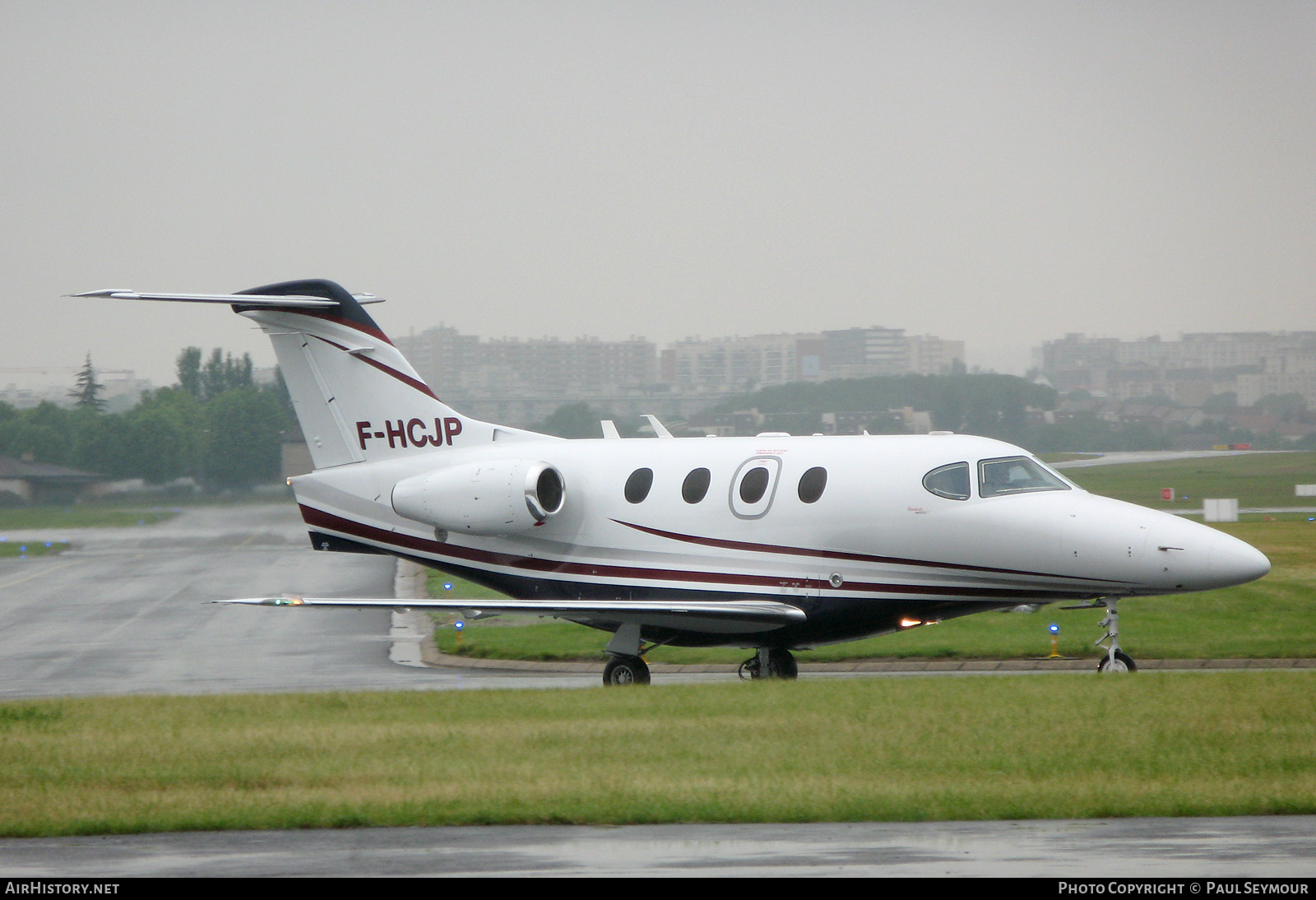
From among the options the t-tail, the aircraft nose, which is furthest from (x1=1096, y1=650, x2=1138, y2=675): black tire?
the t-tail

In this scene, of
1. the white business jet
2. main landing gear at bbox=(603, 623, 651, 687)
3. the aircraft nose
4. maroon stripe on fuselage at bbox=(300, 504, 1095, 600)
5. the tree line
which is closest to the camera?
the aircraft nose

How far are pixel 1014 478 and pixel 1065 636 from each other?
27.2ft

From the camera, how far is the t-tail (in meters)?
20.3

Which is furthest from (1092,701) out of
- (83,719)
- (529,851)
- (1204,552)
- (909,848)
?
(83,719)

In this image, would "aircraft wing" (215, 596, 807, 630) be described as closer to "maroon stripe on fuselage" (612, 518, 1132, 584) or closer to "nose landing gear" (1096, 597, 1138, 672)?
"maroon stripe on fuselage" (612, 518, 1132, 584)

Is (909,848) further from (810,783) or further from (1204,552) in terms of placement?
(1204,552)

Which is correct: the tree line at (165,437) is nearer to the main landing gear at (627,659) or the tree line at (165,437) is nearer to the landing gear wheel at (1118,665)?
the main landing gear at (627,659)

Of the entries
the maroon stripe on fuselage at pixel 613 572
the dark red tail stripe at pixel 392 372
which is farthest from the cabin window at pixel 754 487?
the dark red tail stripe at pixel 392 372

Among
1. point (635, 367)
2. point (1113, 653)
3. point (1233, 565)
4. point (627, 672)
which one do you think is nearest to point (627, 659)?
point (627, 672)

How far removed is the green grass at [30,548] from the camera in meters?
57.0

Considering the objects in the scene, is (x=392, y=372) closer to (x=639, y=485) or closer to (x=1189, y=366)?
(x=639, y=485)

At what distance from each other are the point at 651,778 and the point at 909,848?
8.00ft

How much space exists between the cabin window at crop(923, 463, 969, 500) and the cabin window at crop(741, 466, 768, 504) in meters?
2.00

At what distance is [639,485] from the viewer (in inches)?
727
